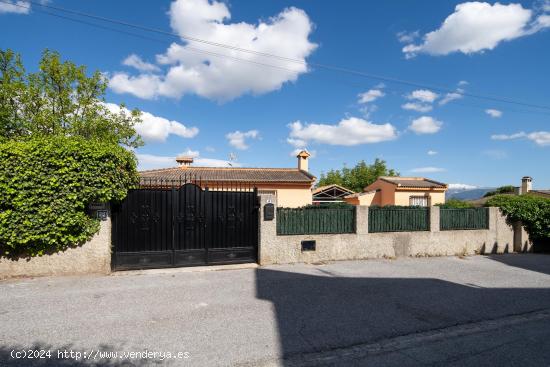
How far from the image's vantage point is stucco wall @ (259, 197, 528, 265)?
8031mm

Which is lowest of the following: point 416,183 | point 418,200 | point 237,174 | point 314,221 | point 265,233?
point 265,233

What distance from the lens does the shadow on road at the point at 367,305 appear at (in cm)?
399

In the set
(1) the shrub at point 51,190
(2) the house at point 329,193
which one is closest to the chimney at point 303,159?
(2) the house at point 329,193

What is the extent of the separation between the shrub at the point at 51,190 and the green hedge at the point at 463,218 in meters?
10.0

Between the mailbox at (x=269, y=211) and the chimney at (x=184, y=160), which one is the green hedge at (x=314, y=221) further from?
the chimney at (x=184, y=160)

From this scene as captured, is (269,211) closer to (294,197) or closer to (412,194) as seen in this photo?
(294,197)

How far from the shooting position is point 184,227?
7348 millimetres

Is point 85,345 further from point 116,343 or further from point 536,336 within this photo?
point 536,336

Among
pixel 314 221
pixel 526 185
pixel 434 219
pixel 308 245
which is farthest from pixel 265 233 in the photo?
pixel 526 185

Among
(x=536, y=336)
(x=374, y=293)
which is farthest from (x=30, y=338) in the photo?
(x=536, y=336)

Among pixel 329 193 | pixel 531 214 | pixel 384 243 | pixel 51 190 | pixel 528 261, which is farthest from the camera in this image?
pixel 329 193

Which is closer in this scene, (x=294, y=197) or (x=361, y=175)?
(x=294, y=197)

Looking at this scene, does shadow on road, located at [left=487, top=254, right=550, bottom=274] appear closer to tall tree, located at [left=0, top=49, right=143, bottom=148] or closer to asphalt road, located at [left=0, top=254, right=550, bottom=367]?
asphalt road, located at [left=0, top=254, right=550, bottom=367]

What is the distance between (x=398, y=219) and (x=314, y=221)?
3038 millimetres
